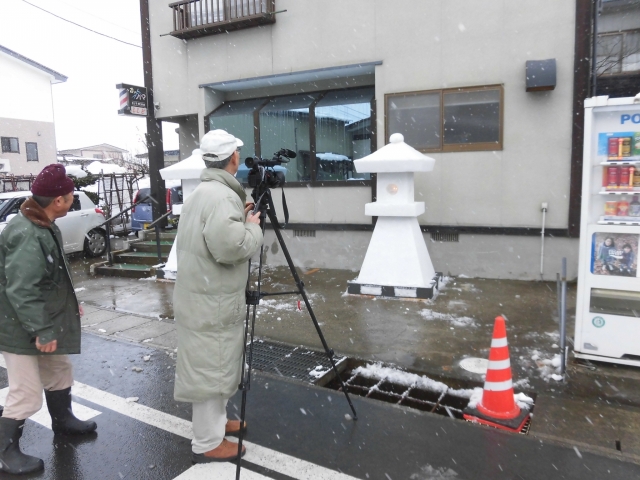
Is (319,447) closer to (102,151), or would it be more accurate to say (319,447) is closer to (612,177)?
(612,177)

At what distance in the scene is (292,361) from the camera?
4.79 metres

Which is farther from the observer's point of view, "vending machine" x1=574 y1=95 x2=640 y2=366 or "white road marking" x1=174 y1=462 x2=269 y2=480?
"vending machine" x1=574 y1=95 x2=640 y2=366

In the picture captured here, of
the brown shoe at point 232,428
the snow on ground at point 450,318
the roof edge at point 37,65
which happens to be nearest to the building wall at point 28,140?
the roof edge at point 37,65

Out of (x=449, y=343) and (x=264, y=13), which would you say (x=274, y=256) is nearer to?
(x=264, y=13)

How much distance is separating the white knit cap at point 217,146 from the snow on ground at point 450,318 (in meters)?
3.82

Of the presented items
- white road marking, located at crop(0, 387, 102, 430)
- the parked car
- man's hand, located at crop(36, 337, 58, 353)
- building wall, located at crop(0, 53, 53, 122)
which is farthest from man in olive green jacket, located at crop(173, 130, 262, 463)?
building wall, located at crop(0, 53, 53, 122)

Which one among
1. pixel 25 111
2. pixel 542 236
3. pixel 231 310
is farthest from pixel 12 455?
pixel 25 111

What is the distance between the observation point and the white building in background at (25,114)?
26.0 m

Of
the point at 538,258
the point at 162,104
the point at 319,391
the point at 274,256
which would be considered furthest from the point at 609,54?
the point at 319,391

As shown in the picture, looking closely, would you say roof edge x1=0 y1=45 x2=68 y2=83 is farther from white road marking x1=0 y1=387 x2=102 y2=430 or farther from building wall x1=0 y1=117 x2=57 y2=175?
white road marking x1=0 y1=387 x2=102 y2=430

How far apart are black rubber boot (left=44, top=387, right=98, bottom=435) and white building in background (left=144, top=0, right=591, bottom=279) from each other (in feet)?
20.0

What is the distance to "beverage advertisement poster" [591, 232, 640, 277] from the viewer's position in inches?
173

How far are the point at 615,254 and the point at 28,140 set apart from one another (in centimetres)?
2999

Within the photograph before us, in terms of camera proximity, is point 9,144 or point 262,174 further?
point 9,144
